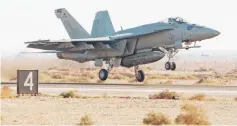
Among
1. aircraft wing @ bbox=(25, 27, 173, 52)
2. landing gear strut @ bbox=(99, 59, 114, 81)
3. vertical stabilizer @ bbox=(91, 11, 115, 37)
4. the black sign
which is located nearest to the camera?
the black sign

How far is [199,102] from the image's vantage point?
2800cm

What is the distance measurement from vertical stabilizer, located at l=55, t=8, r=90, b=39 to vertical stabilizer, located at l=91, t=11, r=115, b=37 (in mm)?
689

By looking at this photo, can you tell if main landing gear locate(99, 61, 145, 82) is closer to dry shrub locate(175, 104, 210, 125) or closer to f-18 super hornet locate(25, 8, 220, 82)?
f-18 super hornet locate(25, 8, 220, 82)

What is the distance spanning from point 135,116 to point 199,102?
18.8 ft

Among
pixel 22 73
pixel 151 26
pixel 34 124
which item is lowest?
pixel 34 124

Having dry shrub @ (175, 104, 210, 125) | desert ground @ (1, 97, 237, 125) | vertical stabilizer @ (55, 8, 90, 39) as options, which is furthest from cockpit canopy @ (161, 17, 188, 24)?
dry shrub @ (175, 104, 210, 125)

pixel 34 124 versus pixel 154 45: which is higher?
Answer: pixel 154 45

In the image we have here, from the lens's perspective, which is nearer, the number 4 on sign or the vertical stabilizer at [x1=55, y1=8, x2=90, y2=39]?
the number 4 on sign

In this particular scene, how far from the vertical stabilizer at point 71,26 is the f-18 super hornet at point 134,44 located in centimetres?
226

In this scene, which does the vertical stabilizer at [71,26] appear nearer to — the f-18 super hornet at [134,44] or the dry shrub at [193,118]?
the f-18 super hornet at [134,44]

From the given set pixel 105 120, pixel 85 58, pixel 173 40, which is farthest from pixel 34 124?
pixel 85 58

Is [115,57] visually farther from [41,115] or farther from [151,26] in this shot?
[41,115]

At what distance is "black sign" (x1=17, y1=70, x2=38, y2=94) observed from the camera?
102ft

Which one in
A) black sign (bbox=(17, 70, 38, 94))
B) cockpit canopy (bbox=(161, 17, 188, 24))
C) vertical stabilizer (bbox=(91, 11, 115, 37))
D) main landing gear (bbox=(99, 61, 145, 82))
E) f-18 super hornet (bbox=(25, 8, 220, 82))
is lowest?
black sign (bbox=(17, 70, 38, 94))
